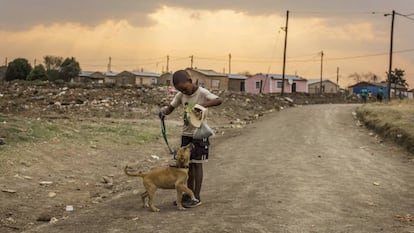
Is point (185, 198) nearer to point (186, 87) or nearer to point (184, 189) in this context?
point (184, 189)

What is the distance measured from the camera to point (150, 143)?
49.2ft

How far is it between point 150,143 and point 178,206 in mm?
8610

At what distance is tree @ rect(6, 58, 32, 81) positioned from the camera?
66250 mm

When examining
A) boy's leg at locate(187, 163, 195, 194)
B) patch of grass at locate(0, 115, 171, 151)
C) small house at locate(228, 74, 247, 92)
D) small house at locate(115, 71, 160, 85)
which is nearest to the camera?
boy's leg at locate(187, 163, 195, 194)

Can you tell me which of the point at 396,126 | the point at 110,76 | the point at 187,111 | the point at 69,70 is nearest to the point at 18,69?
the point at 69,70

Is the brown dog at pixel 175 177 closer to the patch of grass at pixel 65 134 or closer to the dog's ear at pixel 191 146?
the dog's ear at pixel 191 146

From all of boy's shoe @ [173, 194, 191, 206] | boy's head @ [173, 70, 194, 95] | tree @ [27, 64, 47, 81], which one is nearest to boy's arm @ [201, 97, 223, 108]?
boy's head @ [173, 70, 194, 95]

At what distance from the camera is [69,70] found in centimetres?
6950

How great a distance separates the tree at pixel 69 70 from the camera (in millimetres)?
69250

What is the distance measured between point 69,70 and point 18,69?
20.3 ft

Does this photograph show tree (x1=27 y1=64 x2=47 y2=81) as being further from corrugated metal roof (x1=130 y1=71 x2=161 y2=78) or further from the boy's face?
the boy's face

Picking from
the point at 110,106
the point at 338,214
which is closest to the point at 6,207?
the point at 338,214

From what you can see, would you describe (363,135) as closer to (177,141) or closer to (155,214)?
(177,141)

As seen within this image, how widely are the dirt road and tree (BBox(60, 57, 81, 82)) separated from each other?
58.8 meters
